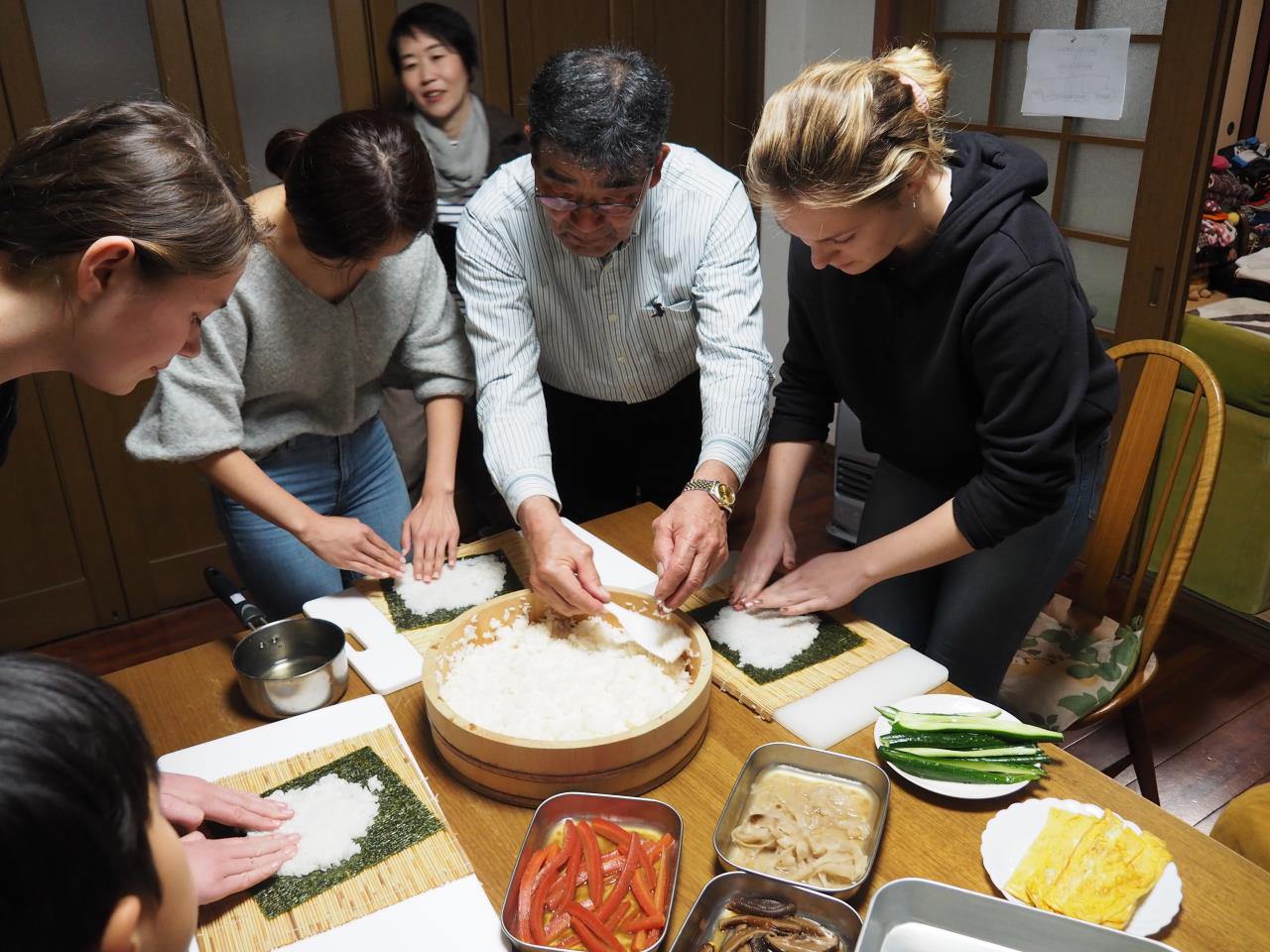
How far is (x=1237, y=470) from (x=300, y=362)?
2.90m

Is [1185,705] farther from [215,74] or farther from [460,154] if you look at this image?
[215,74]

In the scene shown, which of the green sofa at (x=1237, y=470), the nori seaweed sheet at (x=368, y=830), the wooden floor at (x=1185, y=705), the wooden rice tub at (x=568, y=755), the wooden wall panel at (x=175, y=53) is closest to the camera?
the nori seaweed sheet at (x=368, y=830)

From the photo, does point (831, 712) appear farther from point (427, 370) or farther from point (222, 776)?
point (427, 370)

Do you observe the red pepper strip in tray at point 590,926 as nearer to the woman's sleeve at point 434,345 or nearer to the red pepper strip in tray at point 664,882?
the red pepper strip in tray at point 664,882

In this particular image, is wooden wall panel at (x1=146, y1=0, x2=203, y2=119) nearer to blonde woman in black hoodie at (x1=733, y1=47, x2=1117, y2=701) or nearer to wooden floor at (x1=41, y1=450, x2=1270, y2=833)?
wooden floor at (x1=41, y1=450, x2=1270, y2=833)

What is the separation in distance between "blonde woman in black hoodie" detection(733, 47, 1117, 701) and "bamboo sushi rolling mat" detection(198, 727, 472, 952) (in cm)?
69

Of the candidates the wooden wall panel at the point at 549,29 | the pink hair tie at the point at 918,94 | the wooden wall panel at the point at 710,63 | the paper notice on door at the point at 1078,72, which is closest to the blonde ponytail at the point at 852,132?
the pink hair tie at the point at 918,94

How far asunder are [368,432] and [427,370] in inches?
7.5

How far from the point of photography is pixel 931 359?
1633 millimetres

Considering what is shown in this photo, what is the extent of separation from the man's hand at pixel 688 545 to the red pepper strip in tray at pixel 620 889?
460 millimetres

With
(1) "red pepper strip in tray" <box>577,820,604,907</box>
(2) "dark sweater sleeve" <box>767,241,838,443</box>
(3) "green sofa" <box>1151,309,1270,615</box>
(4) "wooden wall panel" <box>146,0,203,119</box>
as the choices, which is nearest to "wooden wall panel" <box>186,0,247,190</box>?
(4) "wooden wall panel" <box>146,0,203,119</box>

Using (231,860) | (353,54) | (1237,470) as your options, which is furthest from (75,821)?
(1237,470)

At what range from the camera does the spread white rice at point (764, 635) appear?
1559 mm

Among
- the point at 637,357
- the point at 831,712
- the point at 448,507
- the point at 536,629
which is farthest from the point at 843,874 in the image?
the point at 637,357
